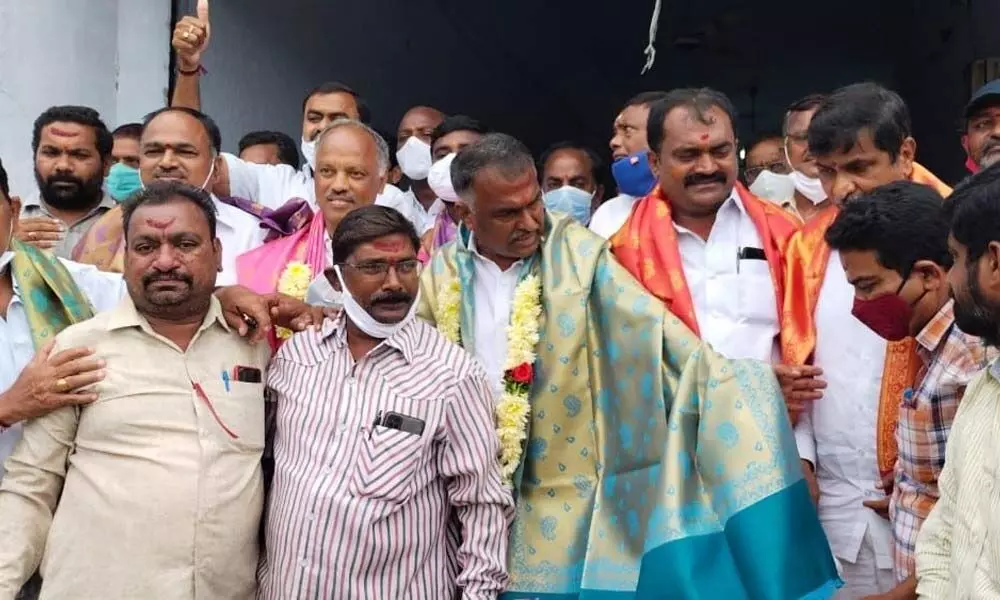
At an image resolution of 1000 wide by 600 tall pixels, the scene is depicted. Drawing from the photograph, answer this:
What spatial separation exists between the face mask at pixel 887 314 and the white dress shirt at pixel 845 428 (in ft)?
0.95

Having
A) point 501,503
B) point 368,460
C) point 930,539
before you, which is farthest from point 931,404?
point 368,460

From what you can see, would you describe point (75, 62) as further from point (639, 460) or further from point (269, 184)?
point (639, 460)

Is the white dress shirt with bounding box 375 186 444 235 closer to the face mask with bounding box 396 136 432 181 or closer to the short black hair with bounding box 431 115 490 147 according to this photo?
the face mask with bounding box 396 136 432 181

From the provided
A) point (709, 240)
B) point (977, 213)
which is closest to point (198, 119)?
point (709, 240)

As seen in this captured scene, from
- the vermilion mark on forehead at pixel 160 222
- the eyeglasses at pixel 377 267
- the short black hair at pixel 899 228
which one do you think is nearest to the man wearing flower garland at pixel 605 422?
the eyeglasses at pixel 377 267

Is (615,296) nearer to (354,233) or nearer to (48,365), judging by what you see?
→ (354,233)

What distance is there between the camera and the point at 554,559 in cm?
345

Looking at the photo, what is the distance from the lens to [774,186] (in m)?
5.77

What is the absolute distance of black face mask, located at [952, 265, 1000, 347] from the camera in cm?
249

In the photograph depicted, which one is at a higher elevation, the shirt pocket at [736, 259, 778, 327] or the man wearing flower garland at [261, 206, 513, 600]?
the shirt pocket at [736, 259, 778, 327]

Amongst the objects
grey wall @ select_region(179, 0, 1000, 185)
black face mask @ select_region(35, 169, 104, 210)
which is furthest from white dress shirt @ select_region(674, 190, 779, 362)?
grey wall @ select_region(179, 0, 1000, 185)

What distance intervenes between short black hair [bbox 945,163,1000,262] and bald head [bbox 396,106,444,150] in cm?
399

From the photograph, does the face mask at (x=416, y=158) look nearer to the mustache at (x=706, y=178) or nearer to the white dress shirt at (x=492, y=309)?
the white dress shirt at (x=492, y=309)

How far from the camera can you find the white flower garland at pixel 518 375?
3.47 meters
